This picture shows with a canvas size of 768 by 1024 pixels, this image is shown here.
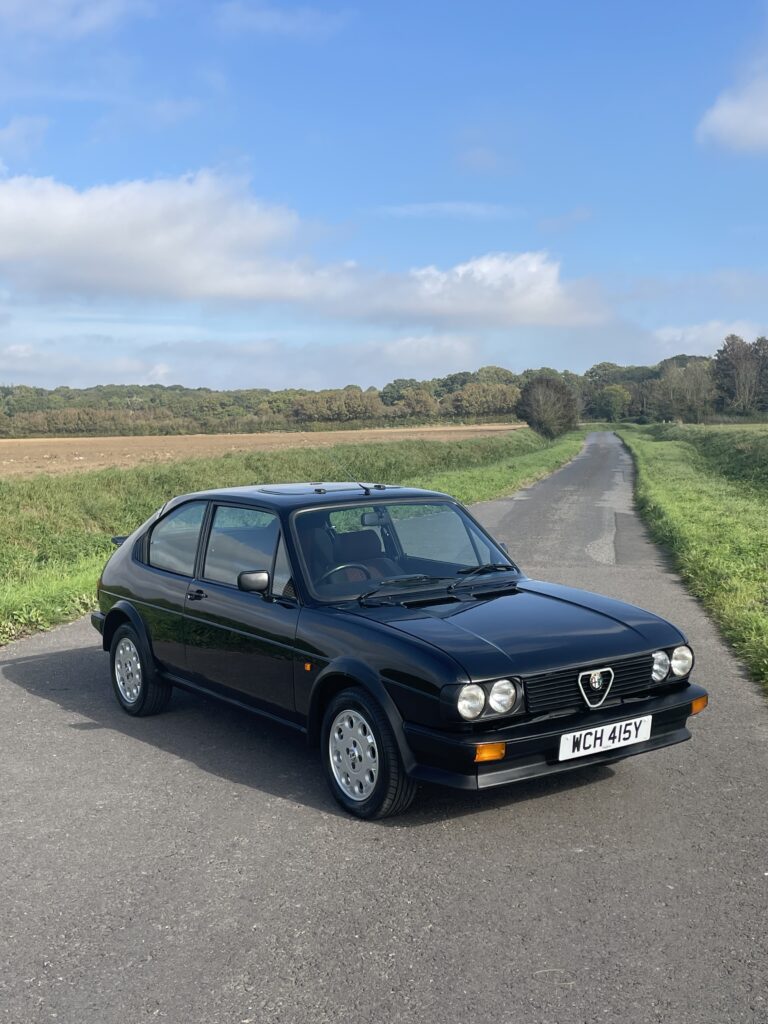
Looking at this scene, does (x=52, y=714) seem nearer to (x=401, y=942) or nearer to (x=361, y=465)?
(x=401, y=942)

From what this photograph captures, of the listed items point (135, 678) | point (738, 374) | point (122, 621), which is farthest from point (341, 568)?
point (738, 374)

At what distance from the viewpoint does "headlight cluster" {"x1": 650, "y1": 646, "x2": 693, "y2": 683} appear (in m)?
4.86

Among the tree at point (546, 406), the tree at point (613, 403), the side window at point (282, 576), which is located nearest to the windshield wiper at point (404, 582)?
the side window at point (282, 576)

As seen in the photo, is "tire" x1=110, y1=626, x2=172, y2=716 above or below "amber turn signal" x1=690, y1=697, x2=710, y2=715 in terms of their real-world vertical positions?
below

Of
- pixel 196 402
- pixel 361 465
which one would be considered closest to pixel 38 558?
pixel 361 465

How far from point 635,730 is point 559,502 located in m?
20.7

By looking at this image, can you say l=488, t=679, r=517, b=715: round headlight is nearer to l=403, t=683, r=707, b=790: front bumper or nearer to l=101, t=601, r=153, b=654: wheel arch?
l=403, t=683, r=707, b=790: front bumper

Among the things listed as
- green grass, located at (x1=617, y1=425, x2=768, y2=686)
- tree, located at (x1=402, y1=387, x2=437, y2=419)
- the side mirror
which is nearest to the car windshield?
the side mirror

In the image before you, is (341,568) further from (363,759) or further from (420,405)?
(420,405)

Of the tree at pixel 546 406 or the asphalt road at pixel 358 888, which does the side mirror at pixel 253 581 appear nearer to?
the asphalt road at pixel 358 888

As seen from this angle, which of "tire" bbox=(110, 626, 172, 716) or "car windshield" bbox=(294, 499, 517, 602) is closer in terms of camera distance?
"car windshield" bbox=(294, 499, 517, 602)

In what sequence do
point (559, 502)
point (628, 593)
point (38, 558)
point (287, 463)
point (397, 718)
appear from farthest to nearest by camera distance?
point (287, 463) < point (559, 502) < point (38, 558) < point (628, 593) < point (397, 718)

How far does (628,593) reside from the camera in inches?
436

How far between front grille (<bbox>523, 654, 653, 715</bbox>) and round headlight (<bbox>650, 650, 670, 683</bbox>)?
9cm
